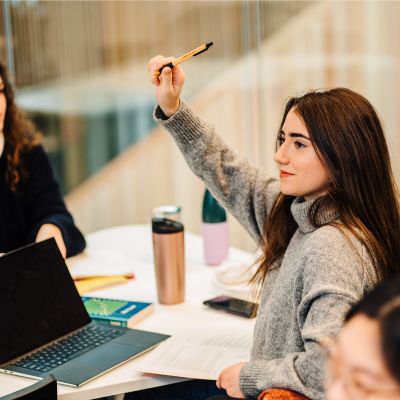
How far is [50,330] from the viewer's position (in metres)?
1.59

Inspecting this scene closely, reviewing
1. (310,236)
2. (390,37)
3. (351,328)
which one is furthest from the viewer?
Answer: (390,37)

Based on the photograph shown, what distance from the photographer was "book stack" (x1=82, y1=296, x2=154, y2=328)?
1.68m

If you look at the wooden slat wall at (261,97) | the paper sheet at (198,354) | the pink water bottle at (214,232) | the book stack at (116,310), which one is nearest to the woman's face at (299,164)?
the paper sheet at (198,354)

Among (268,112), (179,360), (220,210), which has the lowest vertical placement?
(179,360)

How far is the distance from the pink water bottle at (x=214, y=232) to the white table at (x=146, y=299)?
4 centimetres

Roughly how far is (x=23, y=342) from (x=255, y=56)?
1.93 meters

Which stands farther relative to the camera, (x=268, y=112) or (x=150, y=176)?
(x=150, y=176)

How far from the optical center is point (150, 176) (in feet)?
11.2

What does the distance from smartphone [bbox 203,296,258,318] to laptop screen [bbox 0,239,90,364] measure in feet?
1.06

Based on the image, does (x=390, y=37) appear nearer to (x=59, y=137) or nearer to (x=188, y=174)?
(x=188, y=174)

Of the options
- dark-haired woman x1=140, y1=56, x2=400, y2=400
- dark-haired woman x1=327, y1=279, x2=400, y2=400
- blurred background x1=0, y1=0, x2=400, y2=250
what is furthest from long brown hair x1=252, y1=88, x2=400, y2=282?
blurred background x1=0, y1=0, x2=400, y2=250

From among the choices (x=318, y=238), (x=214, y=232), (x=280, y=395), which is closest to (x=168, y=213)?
(x=214, y=232)

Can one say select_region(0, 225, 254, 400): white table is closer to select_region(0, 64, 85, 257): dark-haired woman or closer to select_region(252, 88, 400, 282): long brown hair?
select_region(0, 64, 85, 257): dark-haired woman

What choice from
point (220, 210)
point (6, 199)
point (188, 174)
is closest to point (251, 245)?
point (188, 174)
